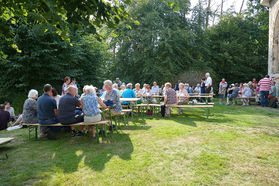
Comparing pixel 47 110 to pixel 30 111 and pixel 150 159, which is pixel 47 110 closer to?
pixel 30 111

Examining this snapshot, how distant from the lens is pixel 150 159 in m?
3.47

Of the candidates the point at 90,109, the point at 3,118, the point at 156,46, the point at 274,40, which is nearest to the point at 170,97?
the point at 90,109

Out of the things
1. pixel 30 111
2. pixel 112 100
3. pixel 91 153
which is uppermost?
pixel 112 100

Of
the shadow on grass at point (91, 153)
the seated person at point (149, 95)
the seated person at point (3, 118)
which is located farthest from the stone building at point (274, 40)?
the seated person at point (3, 118)

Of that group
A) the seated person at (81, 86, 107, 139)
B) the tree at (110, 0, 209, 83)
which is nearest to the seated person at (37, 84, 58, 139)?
the seated person at (81, 86, 107, 139)

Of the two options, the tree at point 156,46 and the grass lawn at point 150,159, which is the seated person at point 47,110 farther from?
the tree at point 156,46

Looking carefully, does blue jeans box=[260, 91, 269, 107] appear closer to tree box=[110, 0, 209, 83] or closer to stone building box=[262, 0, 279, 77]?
stone building box=[262, 0, 279, 77]

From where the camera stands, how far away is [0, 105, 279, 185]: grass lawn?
9.30 ft

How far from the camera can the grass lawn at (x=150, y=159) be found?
9.30 ft

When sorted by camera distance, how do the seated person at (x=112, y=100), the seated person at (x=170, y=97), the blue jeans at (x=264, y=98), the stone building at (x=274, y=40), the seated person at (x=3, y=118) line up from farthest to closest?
the stone building at (x=274, y=40)
the blue jeans at (x=264, y=98)
the seated person at (x=170, y=97)
the seated person at (x=3, y=118)
the seated person at (x=112, y=100)

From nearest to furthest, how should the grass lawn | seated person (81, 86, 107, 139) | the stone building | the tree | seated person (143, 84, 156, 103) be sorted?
the grass lawn < seated person (81, 86, 107, 139) < seated person (143, 84, 156, 103) < the stone building < the tree

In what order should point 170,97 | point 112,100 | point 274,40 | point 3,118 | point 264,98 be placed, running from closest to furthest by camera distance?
point 112,100
point 3,118
point 170,97
point 264,98
point 274,40

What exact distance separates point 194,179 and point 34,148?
3.72 m

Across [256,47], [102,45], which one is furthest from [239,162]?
[256,47]
